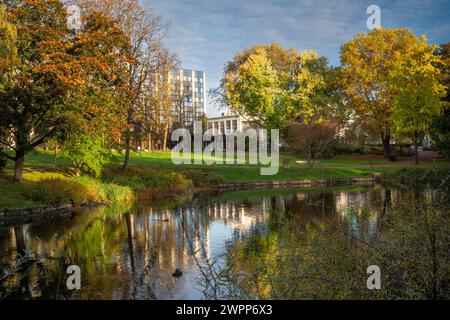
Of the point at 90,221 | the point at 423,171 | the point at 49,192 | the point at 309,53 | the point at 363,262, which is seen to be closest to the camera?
the point at 363,262

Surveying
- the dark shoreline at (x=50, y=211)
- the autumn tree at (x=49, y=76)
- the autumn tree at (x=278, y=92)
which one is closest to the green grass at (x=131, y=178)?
the dark shoreline at (x=50, y=211)

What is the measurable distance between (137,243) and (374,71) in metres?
47.7

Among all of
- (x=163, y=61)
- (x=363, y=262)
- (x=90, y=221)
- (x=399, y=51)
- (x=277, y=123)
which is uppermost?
(x=399, y=51)

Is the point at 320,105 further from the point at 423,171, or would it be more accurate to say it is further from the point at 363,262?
the point at 363,262

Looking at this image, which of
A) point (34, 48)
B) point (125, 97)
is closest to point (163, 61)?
point (125, 97)

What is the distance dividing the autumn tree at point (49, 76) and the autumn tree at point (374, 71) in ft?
123

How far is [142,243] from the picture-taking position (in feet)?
55.1

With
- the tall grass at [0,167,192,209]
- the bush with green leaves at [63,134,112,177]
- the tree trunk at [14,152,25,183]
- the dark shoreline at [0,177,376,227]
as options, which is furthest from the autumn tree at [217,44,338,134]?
the tree trunk at [14,152,25,183]

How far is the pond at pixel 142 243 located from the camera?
10.8m

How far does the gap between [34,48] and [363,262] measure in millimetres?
23140

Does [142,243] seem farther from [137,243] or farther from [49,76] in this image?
[49,76]

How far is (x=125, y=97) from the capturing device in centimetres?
3084

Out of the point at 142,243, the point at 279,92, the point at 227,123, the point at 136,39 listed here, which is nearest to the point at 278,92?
the point at 279,92
